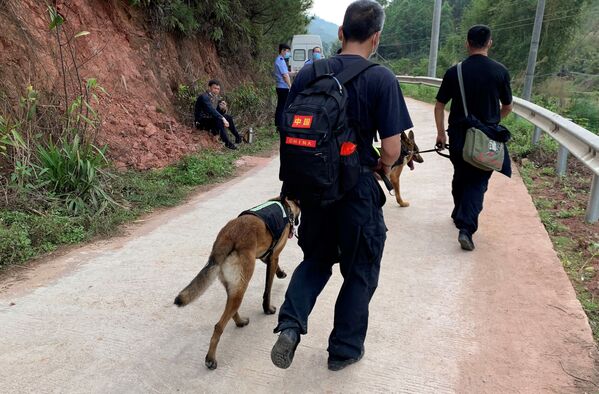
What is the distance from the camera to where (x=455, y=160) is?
14.5ft

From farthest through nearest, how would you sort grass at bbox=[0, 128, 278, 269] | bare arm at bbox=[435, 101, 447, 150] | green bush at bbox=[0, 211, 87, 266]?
bare arm at bbox=[435, 101, 447, 150], grass at bbox=[0, 128, 278, 269], green bush at bbox=[0, 211, 87, 266]

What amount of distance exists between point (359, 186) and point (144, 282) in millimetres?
2292

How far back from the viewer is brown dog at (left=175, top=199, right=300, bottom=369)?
272cm

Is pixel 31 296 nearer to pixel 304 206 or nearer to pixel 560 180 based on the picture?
pixel 304 206

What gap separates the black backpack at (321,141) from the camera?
2.21m

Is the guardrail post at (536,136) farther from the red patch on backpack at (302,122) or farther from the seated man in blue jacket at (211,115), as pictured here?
the red patch on backpack at (302,122)

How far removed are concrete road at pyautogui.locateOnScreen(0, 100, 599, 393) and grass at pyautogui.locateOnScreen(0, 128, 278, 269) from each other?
1.02 ft

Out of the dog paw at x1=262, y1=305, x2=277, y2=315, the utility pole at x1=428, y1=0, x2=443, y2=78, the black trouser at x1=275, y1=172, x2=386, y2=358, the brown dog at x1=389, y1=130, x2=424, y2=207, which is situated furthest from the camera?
the utility pole at x1=428, y1=0, x2=443, y2=78

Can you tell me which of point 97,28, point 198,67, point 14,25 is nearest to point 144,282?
point 14,25

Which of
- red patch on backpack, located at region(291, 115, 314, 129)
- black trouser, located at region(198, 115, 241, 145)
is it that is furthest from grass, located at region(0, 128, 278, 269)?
red patch on backpack, located at region(291, 115, 314, 129)

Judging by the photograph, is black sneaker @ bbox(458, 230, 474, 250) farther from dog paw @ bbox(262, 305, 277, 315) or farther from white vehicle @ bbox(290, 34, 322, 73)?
white vehicle @ bbox(290, 34, 322, 73)

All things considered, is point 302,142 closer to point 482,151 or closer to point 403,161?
point 482,151

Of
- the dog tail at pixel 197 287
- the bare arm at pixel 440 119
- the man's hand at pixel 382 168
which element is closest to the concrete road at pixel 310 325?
the dog tail at pixel 197 287

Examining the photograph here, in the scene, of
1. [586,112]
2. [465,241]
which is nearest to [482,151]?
[465,241]
